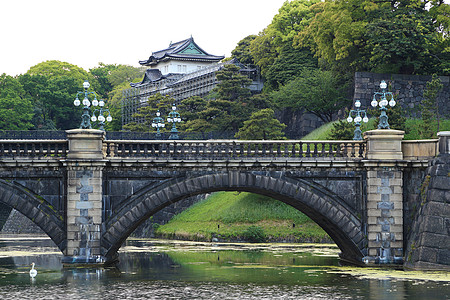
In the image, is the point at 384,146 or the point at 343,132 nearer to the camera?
the point at 384,146

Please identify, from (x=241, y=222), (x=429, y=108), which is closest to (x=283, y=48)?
(x=429, y=108)

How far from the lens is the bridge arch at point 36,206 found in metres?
33.8

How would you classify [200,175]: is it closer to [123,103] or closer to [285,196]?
[285,196]

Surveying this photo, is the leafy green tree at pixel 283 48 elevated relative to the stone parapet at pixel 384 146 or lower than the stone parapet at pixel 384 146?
elevated

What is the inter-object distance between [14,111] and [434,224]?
5827cm

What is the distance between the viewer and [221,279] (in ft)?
106

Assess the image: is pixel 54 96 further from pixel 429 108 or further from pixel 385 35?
pixel 429 108

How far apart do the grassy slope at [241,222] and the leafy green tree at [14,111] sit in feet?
79.7

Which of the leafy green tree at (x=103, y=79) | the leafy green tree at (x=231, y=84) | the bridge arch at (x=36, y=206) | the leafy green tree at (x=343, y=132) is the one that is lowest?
the bridge arch at (x=36, y=206)

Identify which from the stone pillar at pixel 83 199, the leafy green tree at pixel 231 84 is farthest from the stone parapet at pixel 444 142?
the leafy green tree at pixel 231 84

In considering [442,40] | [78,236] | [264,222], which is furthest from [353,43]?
[78,236]

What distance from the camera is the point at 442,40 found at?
61781mm

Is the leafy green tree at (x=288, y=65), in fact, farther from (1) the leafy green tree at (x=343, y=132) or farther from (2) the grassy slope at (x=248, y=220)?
(1) the leafy green tree at (x=343, y=132)

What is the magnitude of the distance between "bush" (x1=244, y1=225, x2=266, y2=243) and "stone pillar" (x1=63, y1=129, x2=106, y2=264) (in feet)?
71.7
